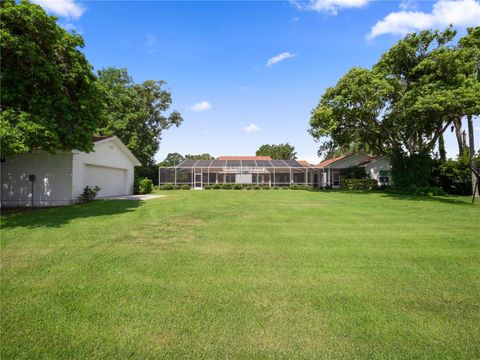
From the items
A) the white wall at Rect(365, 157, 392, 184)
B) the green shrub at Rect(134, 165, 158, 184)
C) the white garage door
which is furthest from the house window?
the green shrub at Rect(134, 165, 158, 184)

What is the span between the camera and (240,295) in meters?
3.43

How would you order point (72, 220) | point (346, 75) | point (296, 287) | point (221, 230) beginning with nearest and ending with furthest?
1. point (296, 287)
2. point (221, 230)
3. point (72, 220)
4. point (346, 75)

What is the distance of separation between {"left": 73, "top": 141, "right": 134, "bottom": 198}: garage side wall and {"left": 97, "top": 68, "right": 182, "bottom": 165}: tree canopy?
3343 mm

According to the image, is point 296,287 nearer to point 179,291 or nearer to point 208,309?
point 208,309

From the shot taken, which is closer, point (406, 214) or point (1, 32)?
point (1, 32)

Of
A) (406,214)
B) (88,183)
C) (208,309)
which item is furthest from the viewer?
(88,183)

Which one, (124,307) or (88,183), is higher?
(88,183)

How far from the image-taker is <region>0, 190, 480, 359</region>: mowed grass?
97.7 inches

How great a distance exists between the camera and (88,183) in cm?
1619

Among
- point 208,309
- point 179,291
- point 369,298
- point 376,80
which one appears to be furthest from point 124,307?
point 376,80

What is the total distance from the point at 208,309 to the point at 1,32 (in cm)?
1136

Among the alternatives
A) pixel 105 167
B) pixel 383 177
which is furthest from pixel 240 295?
pixel 383 177

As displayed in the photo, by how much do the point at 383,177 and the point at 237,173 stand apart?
16.7m

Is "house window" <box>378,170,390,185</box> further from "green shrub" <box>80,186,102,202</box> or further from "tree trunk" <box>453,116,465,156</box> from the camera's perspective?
"green shrub" <box>80,186,102,202</box>
